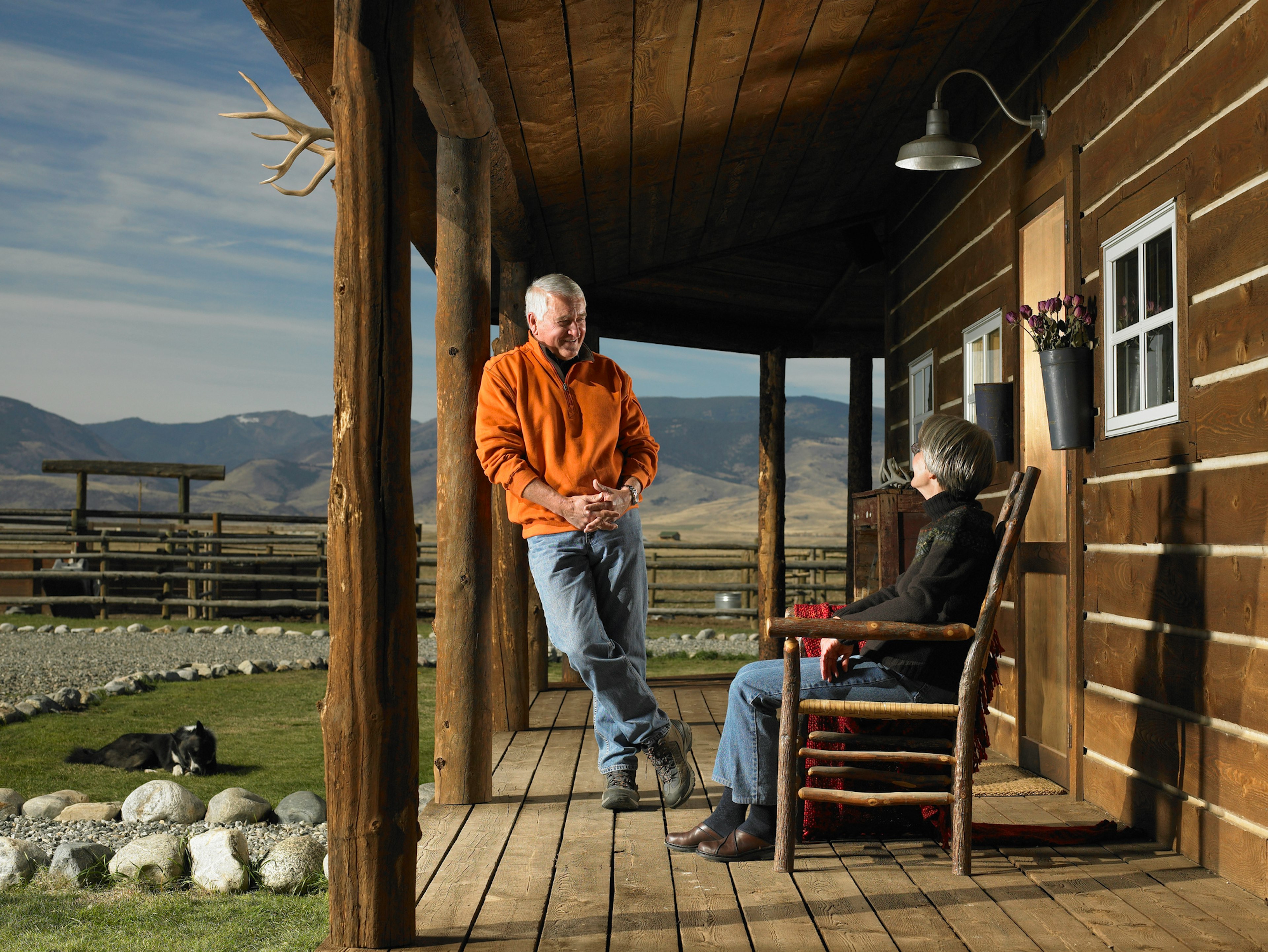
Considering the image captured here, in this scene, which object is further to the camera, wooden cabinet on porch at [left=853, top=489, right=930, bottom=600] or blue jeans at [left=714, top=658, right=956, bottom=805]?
wooden cabinet on porch at [left=853, top=489, right=930, bottom=600]

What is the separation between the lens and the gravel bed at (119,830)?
3.95m

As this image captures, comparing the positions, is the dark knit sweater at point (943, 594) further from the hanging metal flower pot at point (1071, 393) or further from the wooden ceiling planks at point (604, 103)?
the wooden ceiling planks at point (604, 103)

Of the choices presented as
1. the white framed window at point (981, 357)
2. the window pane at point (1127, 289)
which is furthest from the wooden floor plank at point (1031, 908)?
the white framed window at point (981, 357)

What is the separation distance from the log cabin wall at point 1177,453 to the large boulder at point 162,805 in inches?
136

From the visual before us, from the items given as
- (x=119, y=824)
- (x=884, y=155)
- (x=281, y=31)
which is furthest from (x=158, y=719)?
(x=884, y=155)

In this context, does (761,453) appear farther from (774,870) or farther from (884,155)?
(774,870)

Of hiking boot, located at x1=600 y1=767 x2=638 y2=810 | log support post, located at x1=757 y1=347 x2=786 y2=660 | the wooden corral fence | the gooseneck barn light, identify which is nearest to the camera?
hiking boot, located at x1=600 y1=767 x2=638 y2=810

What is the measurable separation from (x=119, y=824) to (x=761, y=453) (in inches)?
262

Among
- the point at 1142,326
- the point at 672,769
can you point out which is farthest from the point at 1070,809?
the point at 1142,326

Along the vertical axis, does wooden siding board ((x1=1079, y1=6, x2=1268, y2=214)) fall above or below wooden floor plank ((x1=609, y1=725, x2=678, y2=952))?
above

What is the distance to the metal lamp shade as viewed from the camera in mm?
4629

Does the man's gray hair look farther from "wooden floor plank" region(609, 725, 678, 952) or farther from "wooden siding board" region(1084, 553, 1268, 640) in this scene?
"wooden siding board" region(1084, 553, 1268, 640)

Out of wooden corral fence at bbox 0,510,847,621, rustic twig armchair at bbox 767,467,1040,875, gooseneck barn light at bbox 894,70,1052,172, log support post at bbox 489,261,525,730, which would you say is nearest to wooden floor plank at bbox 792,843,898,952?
rustic twig armchair at bbox 767,467,1040,875

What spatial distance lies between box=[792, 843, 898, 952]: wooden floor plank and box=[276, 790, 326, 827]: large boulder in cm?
201
